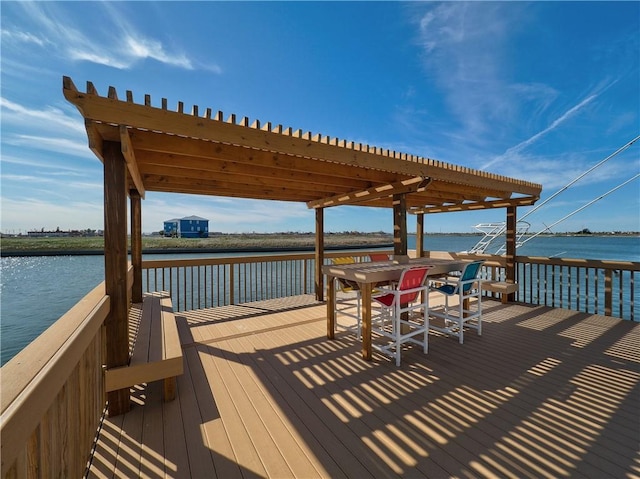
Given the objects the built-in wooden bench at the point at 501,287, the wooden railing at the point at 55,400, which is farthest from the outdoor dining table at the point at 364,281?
the wooden railing at the point at 55,400

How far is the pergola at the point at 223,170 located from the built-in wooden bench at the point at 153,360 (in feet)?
0.38

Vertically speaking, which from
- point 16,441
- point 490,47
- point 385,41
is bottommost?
point 16,441

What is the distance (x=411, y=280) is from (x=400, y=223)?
1.23 m

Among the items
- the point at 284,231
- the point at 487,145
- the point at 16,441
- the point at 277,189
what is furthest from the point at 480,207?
the point at 284,231

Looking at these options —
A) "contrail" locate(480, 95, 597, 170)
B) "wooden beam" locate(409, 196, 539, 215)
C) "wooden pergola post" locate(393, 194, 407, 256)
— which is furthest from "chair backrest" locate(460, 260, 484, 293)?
"contrail" locate(480, 95, 597, 170)

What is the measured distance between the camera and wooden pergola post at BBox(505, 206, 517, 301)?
17.8 ft

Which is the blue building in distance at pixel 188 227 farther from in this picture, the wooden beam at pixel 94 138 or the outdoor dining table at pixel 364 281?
the wooden beam at pixel 94 138

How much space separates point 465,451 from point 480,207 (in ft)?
18.4

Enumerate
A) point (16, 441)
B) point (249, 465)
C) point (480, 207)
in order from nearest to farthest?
point (16, 441) → point (249, 465) → point (480, 207)

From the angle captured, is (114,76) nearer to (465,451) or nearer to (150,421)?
(150,421)

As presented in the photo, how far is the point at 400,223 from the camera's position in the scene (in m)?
4.05

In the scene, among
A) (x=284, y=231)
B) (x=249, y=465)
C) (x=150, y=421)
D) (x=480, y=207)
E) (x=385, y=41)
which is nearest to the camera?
(x=249, y=465)

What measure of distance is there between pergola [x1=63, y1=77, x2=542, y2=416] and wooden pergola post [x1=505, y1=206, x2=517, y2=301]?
2 cm

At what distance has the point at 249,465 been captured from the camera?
5.10ft
